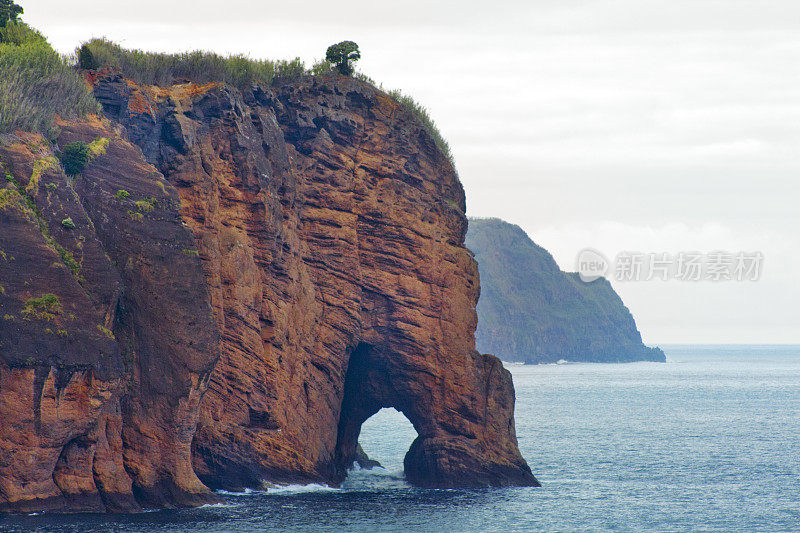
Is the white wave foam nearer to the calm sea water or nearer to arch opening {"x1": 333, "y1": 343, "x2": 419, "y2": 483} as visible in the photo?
the calm sea water

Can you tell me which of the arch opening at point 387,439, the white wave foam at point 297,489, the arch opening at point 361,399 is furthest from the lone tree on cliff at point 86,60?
the arch opening at point 387,439

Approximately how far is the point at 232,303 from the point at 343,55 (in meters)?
21.6

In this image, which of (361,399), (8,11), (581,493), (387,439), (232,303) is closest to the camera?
(232,303)

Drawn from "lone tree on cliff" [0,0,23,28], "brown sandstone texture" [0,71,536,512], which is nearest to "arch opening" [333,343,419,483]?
"brown sandstone texture" [0,71,536,512]

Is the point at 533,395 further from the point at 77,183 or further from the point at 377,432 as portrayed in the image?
the point at 77,183

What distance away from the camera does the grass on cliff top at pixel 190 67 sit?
59.2 m

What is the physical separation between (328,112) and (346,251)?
9238 mm

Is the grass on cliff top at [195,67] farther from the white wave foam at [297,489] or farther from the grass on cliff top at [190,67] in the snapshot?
the white wave foam at [297,489]

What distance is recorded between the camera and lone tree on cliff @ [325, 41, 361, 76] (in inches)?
2635

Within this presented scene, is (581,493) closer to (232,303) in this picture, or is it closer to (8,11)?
(232,303)

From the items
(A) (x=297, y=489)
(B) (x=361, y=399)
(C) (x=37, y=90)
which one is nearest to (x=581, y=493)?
(B) (x=361, y=399)

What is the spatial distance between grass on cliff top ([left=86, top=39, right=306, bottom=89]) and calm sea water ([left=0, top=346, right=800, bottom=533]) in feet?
84.5

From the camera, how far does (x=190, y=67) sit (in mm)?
62000

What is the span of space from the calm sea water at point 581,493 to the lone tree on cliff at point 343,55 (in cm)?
2805
